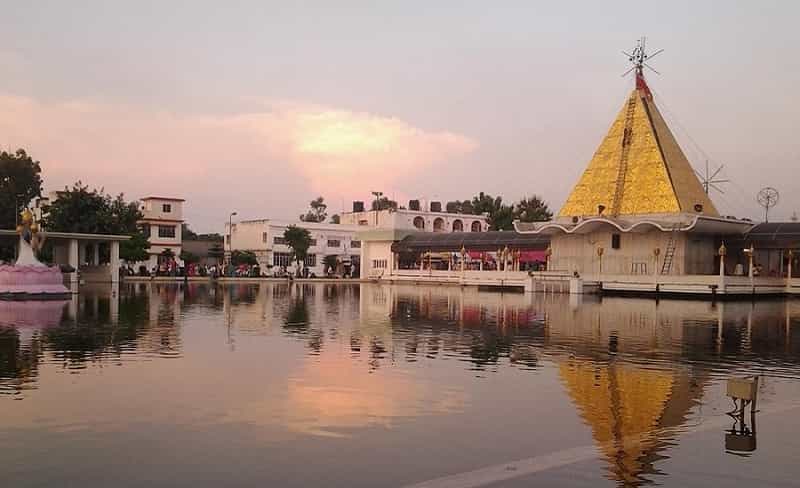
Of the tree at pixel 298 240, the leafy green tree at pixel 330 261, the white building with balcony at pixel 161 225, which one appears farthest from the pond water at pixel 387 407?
the leafy green tree at pixel 330 261

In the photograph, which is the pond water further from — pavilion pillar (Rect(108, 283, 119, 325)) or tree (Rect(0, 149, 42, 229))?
tree (Rect(0, 149, 42, 229))

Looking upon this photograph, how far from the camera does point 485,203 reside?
95250 mm

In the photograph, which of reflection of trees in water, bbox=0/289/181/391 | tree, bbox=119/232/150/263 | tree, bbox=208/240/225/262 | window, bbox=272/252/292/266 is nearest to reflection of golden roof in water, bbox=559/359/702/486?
reflection of trees in water, bbox=0/289/181/391

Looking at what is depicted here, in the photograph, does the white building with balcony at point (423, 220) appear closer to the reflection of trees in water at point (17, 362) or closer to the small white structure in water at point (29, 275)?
the small white structure in water at point (29, 275)

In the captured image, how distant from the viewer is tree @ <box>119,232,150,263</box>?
202 ft

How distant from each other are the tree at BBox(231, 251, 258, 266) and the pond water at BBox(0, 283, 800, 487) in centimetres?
5620

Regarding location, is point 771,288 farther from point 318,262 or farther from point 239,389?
point 318,262

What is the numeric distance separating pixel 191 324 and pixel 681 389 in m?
14.2

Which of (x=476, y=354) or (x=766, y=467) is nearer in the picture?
(x=766, y=467)

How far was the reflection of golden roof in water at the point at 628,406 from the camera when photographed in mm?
8109

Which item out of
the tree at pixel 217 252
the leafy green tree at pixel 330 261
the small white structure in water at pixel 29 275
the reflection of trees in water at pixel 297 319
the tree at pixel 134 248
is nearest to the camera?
the reflection of trees in water at pixel 297 319

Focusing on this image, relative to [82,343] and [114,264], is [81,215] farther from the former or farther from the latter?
[82,343]

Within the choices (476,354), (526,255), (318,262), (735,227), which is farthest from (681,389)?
(318,262)

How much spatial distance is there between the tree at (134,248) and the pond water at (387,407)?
1660 inches
